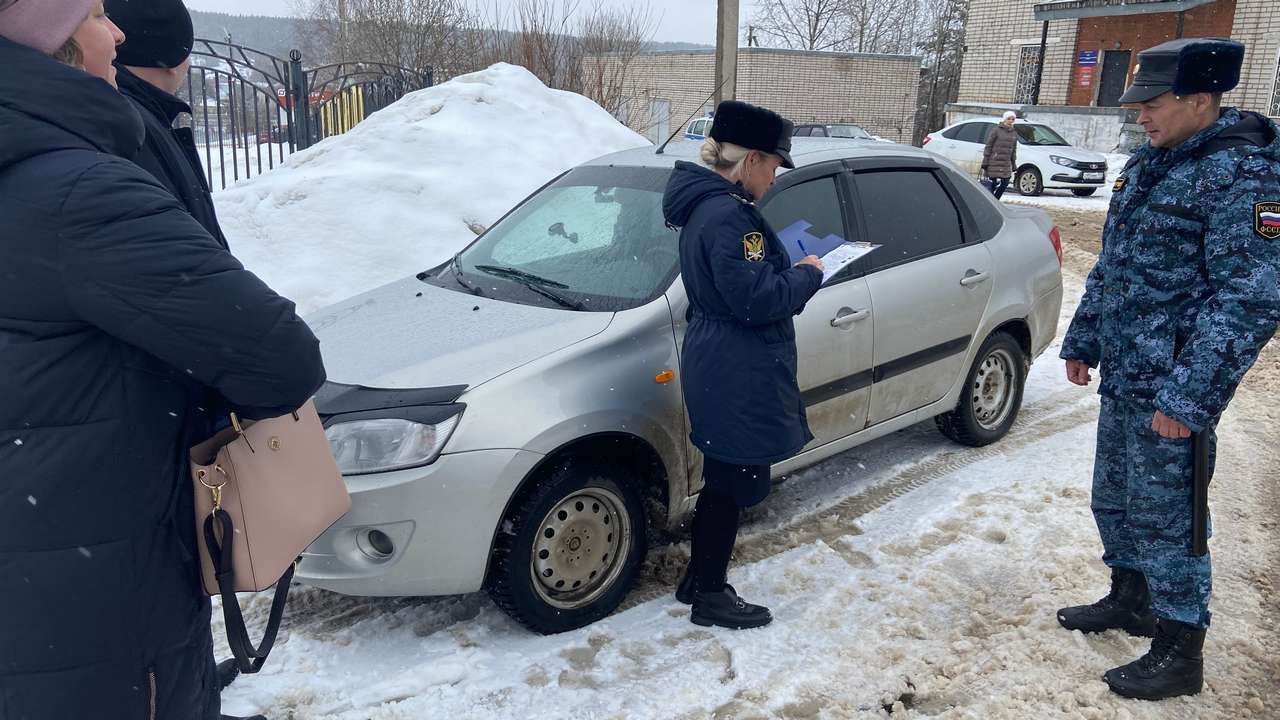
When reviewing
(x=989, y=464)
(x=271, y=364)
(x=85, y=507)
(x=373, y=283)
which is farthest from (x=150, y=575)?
(x=373, y=283)

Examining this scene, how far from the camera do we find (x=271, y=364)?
1540 millimetres

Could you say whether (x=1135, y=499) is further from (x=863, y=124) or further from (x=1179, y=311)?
(x=863, y=124)

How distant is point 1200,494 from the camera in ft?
8.98

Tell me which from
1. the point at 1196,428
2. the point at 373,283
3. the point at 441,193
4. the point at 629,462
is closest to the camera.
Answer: the point at 1196,428

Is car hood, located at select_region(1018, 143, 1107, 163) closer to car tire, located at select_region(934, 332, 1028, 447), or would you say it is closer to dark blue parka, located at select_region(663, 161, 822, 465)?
car tire, located at select_region(934, 332, 1028, 447)

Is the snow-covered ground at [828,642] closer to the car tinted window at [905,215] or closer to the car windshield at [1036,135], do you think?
the car tinted window at [905,215]

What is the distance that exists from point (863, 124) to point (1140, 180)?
1282 inches

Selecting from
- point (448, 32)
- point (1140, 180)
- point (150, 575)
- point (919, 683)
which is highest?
→ point (448, 32)

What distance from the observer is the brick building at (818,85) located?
3178cm

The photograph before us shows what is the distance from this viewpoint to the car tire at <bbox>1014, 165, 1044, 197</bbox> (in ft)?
60.6

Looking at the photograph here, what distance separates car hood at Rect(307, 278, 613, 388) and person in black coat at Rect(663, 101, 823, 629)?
1.49 feet

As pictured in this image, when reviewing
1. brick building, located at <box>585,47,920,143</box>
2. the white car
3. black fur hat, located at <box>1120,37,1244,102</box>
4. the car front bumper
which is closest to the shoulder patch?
black fur hat, located at <box>1120,37,1244,102</box>

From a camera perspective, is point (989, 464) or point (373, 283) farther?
point (373, 283)

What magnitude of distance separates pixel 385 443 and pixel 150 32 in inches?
50.6
